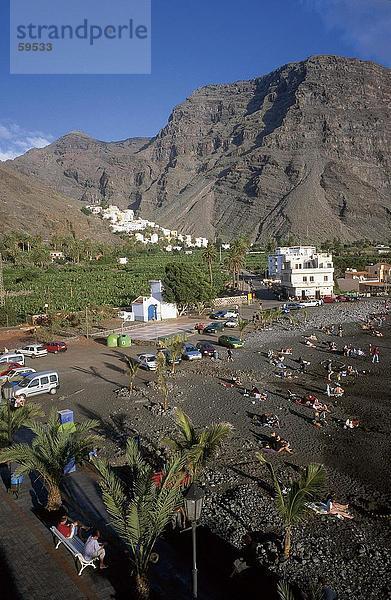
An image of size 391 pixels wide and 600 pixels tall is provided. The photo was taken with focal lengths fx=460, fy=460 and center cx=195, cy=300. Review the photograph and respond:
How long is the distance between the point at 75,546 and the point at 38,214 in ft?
437

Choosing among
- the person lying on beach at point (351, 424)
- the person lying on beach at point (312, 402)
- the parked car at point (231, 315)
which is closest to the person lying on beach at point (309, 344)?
the parked car at point (231, 315)

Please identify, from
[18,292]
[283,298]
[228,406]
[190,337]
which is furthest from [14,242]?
[228,406]

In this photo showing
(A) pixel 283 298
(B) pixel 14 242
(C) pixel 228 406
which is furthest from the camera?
(B) pixel 14 242

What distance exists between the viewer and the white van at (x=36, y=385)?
21.3 metres

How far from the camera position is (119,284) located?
67.1m

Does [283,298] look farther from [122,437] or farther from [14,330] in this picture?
[122,437]

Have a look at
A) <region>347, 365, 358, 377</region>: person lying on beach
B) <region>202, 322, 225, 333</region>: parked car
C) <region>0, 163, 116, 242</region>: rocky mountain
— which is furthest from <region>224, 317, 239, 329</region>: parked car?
<region>0, 163, 116, 242</region>: rocky mountain

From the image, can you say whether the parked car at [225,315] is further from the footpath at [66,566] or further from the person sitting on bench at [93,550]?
the person sitting on bench at [93,550]

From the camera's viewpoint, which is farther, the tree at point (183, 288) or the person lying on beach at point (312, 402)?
the tree at point (183, 288)

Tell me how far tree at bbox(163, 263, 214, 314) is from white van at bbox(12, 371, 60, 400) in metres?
23.8

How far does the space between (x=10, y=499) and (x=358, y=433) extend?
12592mm

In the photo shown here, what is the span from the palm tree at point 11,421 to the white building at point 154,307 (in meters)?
28.3

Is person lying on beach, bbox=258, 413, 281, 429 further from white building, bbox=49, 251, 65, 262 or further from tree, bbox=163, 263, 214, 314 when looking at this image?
white building, bbox=49, 251, 65, 262

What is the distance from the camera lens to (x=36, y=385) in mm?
21641
